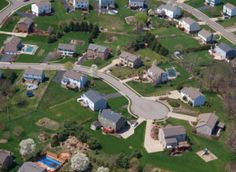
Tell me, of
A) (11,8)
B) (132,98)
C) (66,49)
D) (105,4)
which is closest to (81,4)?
(105,4)

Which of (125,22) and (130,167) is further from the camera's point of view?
(125,22)

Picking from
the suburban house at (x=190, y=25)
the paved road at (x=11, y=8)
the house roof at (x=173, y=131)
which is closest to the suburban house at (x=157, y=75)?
the house roof at (x=173, y=131)

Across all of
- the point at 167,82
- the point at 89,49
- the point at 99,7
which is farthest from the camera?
the point at 99,7

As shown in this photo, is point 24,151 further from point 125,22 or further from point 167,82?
point 125,22

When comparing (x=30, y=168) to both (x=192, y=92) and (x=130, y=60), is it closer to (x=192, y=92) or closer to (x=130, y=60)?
(x=192, y=92)

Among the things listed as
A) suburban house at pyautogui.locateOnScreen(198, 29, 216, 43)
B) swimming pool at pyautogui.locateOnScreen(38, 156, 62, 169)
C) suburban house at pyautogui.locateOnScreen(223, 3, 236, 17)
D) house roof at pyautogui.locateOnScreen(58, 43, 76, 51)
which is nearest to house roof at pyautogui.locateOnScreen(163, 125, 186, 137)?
swimming pool at pyautogui.locateOnScreen(38, 156, 62, 169)

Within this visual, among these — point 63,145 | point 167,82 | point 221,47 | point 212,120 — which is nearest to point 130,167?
point 63,145

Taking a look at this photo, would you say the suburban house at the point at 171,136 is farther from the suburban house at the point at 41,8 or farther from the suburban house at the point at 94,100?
the suburban house at the point at 41,8
